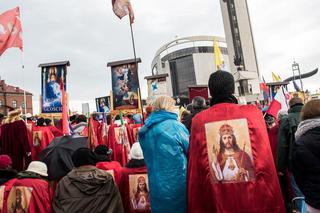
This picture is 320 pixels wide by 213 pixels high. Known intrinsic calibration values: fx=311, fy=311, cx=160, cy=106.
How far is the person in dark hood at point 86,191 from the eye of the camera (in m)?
3.90

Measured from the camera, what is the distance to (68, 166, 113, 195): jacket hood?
3934 mm

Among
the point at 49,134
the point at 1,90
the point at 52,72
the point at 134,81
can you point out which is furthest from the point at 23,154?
the point at 1,90

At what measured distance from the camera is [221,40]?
85.1 m

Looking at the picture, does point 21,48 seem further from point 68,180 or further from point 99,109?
point 99,109

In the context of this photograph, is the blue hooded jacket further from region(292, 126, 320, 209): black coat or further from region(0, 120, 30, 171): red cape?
region(0, 120, 30, 171): red cape

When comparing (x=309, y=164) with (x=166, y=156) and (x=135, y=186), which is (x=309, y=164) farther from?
(x=135, y=186)

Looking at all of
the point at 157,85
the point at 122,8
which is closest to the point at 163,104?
the point at 122,8

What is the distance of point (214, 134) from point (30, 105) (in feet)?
246

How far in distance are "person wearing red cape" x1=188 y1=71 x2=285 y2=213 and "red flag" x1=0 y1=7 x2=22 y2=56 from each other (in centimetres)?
810

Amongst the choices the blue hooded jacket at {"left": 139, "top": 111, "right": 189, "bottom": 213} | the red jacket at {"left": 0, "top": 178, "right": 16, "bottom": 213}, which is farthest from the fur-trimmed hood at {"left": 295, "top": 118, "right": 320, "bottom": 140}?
the red jacket at {"left": 0, "top": 178, "right": 16, "bottom": 213}

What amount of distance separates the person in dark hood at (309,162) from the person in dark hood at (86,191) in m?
2.34

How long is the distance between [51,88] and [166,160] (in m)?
7.45

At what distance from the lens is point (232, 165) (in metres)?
2.49

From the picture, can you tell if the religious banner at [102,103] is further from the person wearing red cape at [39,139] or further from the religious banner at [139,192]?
the religious banner at [139,192]
